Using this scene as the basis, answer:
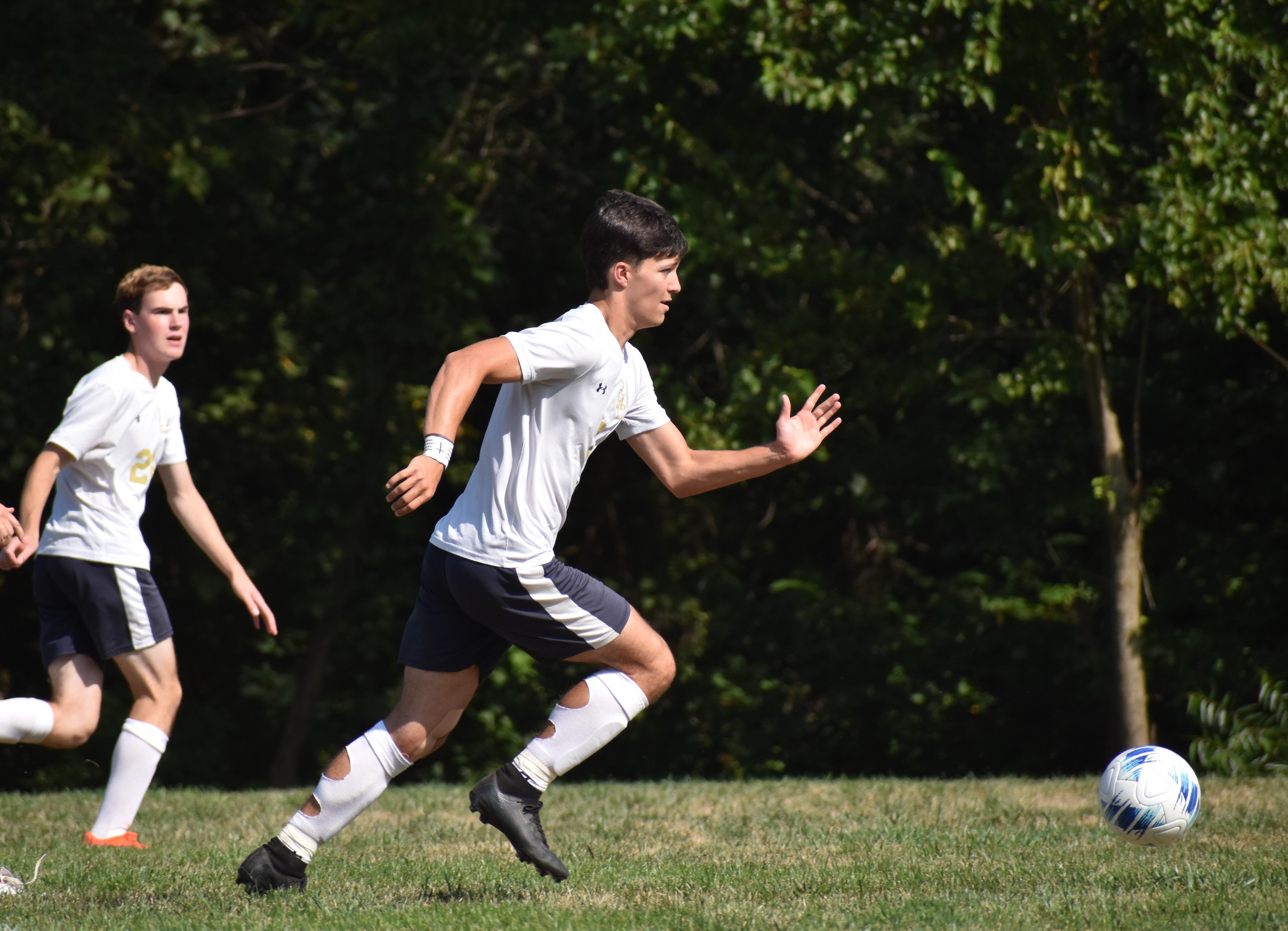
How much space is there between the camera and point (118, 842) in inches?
208

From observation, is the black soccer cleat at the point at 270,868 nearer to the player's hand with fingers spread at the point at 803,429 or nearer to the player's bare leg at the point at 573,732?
the player's bare leg at the point at 573,732

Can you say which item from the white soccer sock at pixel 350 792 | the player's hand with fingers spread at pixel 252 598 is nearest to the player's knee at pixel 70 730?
the player's hand with fingers spread at pixel 252 598

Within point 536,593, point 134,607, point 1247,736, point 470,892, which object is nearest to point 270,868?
point 470,892

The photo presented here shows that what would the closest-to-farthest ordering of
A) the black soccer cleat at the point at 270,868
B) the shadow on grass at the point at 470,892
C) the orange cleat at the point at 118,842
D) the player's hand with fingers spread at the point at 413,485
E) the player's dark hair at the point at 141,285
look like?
the player's hand with fingers spread at the point at 413,485
the black soccer cleat at the point at 270,868
the shadow on grass at the point at 470,892
the player's dark hair at the point at 141,285
the orange cleat at the point at 118,842

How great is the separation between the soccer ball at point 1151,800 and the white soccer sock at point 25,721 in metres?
3.63

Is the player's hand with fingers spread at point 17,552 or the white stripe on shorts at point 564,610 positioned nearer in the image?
the white stripe on shorts at point 564,610

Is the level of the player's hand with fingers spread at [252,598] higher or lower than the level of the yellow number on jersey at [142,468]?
lower

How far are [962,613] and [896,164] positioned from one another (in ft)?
12.6

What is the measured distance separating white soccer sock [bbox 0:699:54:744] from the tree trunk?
7284 millimetres

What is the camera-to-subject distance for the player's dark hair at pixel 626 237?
3.96 m

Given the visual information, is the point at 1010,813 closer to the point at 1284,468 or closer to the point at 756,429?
the point at 756,429

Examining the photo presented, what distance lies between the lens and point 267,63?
12039 millimetres

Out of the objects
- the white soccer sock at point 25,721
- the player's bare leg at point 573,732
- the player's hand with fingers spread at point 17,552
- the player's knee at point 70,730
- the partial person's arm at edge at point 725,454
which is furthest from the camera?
the player's knee at point 70,730

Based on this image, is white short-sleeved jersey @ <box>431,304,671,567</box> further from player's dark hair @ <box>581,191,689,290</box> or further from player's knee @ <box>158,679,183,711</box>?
player's knee @ <box>158,679,183,711</box>
